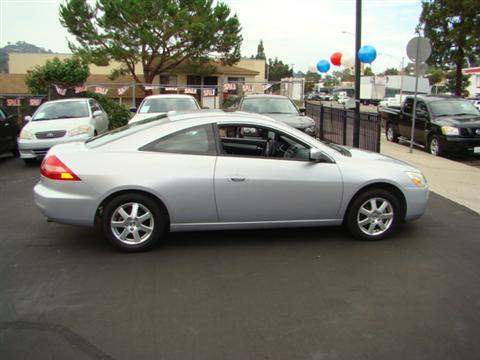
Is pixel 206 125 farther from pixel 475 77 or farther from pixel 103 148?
pixel 475 77

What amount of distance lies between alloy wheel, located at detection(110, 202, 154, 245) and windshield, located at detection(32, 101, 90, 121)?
26.1ft

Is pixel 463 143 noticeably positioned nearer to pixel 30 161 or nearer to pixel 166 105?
pixel 166 105

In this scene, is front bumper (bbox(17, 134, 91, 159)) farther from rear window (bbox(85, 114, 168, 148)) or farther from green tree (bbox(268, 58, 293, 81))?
green tree (bbox(268, 58, 293, 81))

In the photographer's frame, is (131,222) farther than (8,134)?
No

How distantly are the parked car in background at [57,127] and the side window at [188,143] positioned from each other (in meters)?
6.66

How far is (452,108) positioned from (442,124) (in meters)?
1.28

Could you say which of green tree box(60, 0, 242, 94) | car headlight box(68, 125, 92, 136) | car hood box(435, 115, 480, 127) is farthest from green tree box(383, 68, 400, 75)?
car headlight box(68, 125, 92, 136)

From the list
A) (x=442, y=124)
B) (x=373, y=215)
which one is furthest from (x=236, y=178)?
(x=442, y=124)

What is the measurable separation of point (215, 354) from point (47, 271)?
226cm

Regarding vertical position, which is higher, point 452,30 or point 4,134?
point 452,30

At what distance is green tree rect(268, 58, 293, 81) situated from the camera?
320 ft

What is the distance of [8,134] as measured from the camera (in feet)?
39.4

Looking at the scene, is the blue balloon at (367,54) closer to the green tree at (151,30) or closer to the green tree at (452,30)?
the green tree at (452,30)

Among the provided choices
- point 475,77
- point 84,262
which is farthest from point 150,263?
point 475,77
